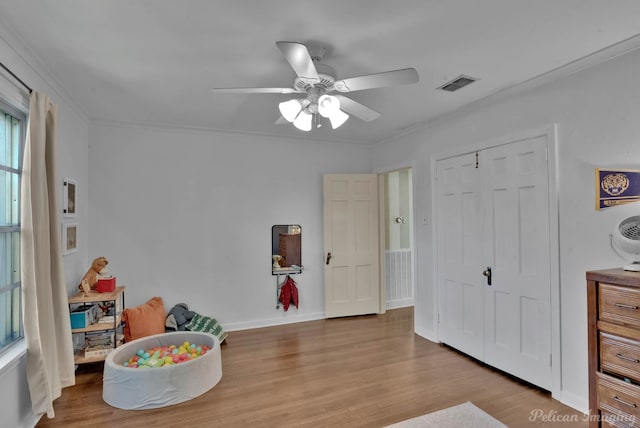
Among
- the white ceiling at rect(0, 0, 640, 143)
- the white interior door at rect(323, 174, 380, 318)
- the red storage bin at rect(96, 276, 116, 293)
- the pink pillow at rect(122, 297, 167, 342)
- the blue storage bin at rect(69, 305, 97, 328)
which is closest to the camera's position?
the white ceiling at rect(0, 0, 640, 143)

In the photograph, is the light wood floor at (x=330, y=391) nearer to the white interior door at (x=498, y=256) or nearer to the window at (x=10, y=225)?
the white interior door at (x=498, y=256)

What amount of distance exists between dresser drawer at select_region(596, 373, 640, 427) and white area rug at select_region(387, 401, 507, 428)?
61 centimetres

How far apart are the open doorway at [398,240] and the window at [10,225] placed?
4287 millimetres

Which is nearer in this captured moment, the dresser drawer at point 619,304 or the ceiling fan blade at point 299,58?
the ceiling fan blade at point 299,58

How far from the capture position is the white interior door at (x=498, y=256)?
2.76 metres

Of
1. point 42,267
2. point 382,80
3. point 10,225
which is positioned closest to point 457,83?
point 382,80

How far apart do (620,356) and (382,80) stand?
209 cm

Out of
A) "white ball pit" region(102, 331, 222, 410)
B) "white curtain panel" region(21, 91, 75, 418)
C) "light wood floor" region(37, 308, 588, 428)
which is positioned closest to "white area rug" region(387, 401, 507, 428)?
"light wood floor" region(37, 308, 588, 428)

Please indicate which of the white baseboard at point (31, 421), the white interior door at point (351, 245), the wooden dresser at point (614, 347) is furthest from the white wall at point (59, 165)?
the wooden dresser at point (614, 347)

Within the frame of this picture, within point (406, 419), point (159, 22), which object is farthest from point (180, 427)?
point (159, 22)

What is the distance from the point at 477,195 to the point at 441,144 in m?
0.77

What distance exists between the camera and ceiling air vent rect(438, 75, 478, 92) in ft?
8.92

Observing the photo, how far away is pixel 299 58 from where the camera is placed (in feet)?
5.81

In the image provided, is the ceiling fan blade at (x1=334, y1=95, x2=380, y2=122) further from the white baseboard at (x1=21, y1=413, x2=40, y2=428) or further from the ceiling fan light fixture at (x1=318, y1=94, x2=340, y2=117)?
the white baseboard at (x1=21, y1=413, x2=40, y2=428)
